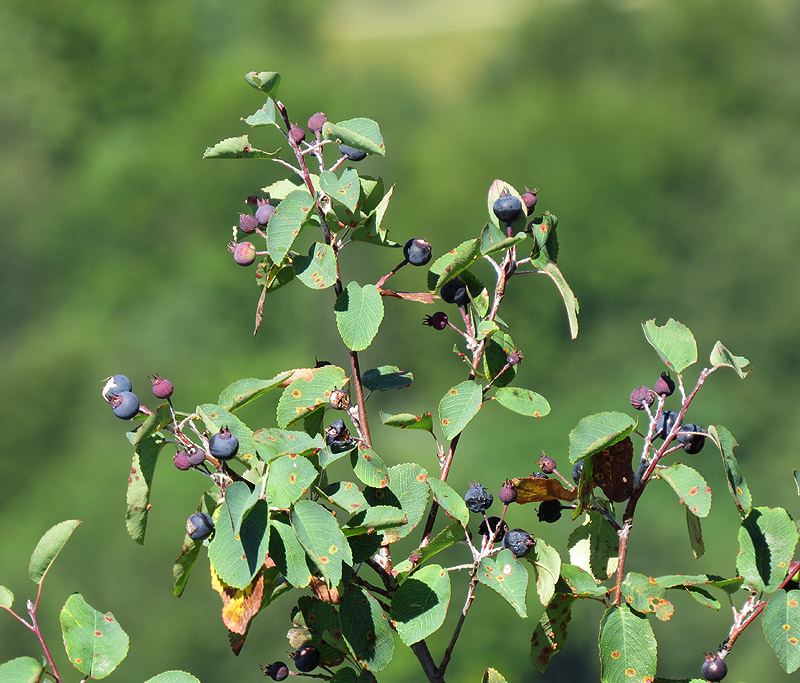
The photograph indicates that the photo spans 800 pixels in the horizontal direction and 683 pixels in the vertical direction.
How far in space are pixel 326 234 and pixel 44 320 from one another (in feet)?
89.1

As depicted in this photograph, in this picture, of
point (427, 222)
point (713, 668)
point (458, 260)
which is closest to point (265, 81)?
point (458, 260)

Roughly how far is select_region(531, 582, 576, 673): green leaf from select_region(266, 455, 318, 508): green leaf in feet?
1.44

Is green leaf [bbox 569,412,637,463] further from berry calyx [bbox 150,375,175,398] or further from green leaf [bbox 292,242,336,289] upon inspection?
berry calyx [bbox 150,375,175,398]

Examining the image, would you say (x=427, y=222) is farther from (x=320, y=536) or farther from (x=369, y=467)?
(x=320, y=536)

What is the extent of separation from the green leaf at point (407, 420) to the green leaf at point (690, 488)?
0.33 m

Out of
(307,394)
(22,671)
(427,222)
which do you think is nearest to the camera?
(22,671)

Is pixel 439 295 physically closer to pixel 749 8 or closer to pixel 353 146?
pixel 353 146

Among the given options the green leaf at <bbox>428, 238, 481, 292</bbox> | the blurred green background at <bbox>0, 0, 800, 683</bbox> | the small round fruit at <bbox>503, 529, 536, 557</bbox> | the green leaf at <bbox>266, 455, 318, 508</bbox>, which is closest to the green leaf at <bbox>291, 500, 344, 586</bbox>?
the green leaf at <bbox>266, 455, 318, 508</bbox>

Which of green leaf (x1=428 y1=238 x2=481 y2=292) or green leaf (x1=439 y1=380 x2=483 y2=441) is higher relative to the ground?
green leaf (x1=428 y1=238 x2=481 y2=292)

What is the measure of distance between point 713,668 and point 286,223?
82cm

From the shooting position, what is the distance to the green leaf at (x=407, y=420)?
4.33ft

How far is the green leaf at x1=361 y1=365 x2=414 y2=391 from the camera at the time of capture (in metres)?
1.42

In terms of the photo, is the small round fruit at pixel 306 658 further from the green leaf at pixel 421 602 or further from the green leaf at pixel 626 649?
the green leaf at pixel 626 649

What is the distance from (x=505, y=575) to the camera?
1233 mm
